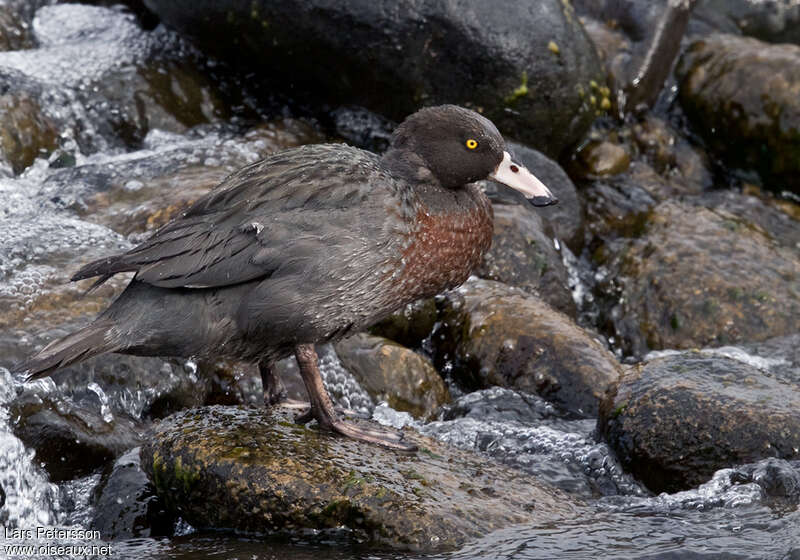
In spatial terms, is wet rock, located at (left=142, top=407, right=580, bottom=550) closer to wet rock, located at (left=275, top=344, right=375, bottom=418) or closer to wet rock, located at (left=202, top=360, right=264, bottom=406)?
wet rock, located at (left=202, top=360, right=264, bottom=406)

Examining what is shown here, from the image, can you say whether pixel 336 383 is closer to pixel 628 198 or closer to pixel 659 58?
pixel 628 198

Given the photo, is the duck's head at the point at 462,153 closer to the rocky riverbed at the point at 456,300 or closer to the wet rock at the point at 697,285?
the rocky riverbed at the point at 456,300

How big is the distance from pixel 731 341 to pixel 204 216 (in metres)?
4.43

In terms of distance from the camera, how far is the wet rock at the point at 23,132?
7.84 meters

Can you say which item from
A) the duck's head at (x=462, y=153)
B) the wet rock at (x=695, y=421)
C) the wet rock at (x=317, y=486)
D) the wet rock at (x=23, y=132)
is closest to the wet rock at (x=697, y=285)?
the wet rock at (x=695, y=421)

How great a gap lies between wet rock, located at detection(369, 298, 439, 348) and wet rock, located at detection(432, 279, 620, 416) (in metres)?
0.09

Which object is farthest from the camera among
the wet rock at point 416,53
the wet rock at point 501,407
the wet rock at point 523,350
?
the wet rock at point 416,53

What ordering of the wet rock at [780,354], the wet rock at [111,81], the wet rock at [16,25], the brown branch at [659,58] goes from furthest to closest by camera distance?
the brown branch at [659,58]
the wet rock at [16,25]
the wet rock at [111,81]
the wet rock at [780,354]

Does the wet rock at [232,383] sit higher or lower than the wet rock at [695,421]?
lower

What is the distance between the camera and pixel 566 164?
384 inches

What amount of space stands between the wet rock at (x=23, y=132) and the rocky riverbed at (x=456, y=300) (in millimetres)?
21

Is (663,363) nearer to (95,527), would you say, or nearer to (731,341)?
(731,341)

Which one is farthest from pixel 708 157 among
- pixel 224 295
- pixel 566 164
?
pixel 224 295

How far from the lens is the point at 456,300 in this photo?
7.16 m
